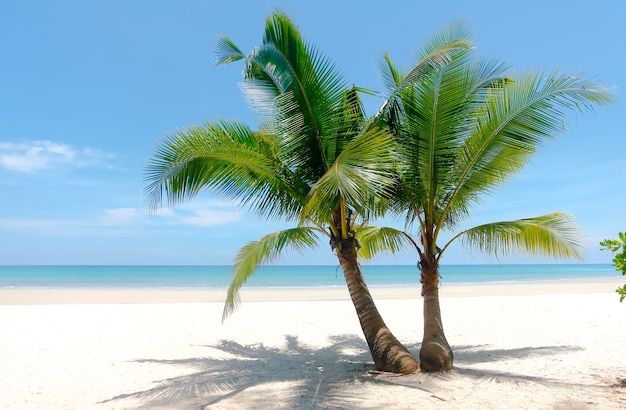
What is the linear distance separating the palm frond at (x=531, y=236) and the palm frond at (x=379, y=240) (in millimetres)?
Answer: 973

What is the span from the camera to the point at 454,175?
6.24 m

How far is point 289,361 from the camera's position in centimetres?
698

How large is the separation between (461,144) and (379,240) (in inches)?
96.3

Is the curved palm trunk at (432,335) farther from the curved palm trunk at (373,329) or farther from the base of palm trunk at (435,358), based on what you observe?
the curved palm trunk at (373,329)

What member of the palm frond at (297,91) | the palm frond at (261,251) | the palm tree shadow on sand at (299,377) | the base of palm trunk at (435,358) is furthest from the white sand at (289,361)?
the palm frond at (297,91)

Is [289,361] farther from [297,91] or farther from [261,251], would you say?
[297,91]

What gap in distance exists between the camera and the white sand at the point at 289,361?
4.91 m

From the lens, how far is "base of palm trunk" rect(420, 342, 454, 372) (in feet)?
19.0

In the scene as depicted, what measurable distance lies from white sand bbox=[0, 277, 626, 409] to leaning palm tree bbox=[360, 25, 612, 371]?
1.12m

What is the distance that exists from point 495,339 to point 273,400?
5.21 meters

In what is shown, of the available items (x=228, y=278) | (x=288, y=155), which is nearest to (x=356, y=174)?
(x=288, y=155)

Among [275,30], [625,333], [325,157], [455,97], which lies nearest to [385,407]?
[325,157]

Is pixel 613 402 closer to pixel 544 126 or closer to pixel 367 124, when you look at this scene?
pixel 544 126

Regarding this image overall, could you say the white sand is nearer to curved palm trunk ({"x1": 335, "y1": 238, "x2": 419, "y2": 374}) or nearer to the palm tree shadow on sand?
the palm tree shadow on sand
